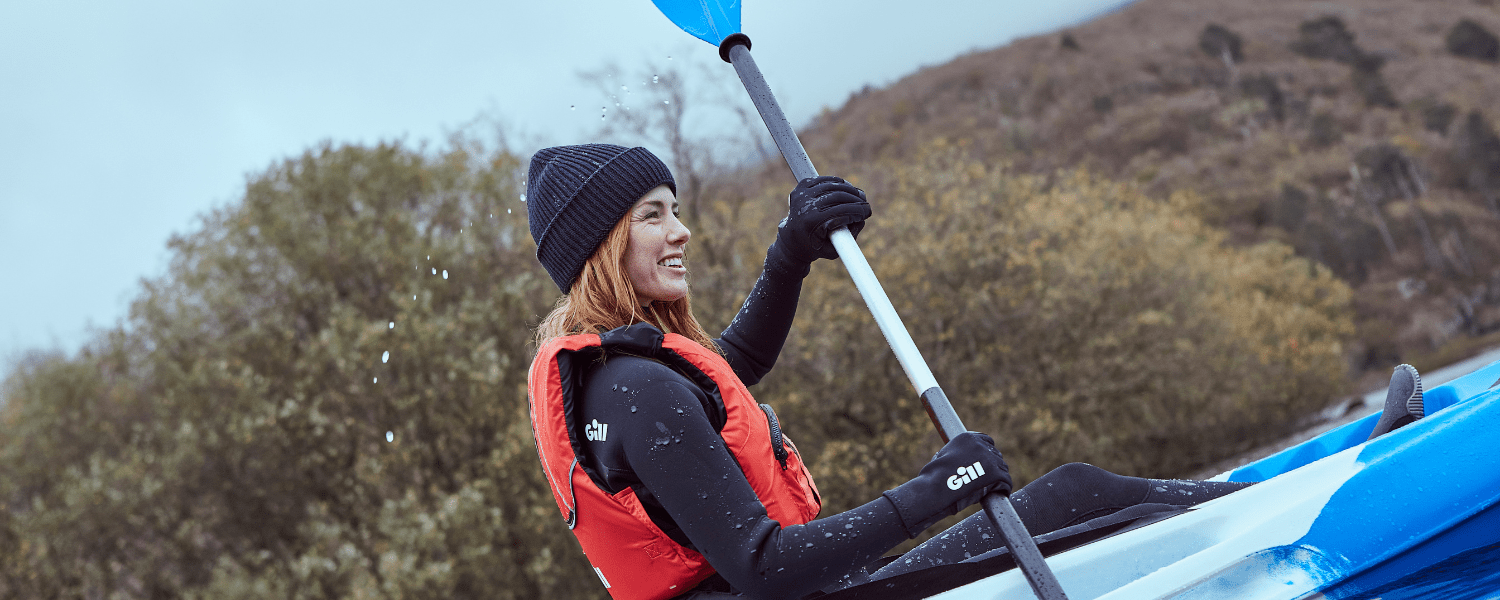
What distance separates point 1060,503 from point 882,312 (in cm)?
61

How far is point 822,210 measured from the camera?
87.7 inches

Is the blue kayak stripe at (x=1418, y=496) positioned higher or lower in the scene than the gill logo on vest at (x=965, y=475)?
lower

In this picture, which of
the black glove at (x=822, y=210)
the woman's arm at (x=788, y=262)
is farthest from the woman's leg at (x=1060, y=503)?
the black glove at (x=822, y=210)

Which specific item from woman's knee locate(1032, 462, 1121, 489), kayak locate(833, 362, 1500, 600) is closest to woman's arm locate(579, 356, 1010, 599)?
kayak locate(833, 362, 1500, 600)

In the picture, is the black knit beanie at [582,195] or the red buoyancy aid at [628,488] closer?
the red buoyancy aid at [628,488]

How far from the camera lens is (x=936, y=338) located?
11.5 metres

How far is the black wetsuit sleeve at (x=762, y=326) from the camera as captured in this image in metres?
2.52

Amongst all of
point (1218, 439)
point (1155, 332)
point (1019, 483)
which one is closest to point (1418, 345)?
point (1218, 439)

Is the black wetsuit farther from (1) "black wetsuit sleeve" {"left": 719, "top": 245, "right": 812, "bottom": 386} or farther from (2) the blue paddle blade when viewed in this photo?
(2) the blue paddle blade

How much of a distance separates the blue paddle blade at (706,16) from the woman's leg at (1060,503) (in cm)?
149

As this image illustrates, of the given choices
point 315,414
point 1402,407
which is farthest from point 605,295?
point 315,414

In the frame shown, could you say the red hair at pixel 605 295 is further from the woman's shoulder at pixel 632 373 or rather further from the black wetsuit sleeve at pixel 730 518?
the black wetsuit sleeve at pixel 730 518

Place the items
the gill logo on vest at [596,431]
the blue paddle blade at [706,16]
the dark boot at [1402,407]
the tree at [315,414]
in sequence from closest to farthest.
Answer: the gill logo on vest at [596,431] → the dark boot at [1402,407] → the blue paddle blade at [706,16] → the tree at [315,414]

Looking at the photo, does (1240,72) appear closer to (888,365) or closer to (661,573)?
(888,365)
